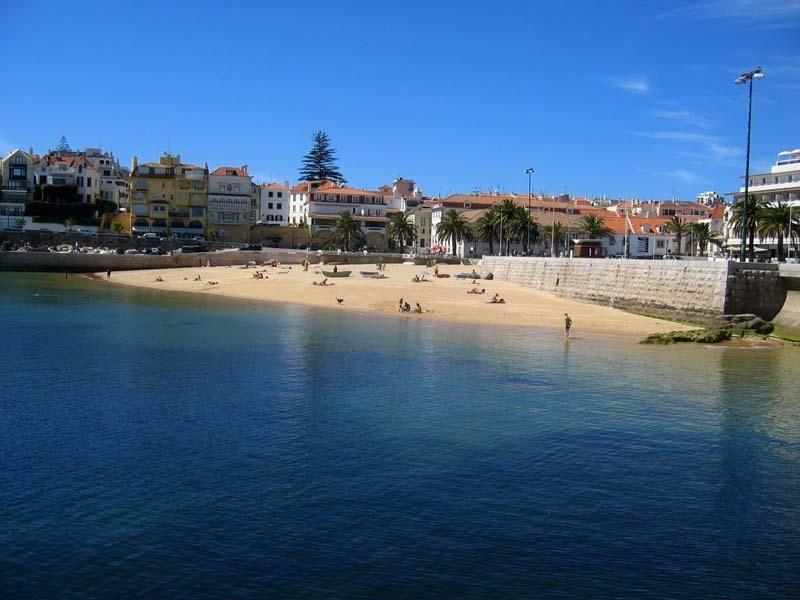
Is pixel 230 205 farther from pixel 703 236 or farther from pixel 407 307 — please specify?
pixel 407 307

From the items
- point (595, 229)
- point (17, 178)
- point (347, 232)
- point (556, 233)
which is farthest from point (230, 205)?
point (595, 229)

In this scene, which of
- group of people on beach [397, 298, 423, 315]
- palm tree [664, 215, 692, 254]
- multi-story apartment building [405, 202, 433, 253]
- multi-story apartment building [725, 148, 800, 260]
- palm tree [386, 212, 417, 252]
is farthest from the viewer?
multi-story apartment building [405, 202, 433, 253]

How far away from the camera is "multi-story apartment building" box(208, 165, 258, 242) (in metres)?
120

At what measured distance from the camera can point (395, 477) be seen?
1648cm

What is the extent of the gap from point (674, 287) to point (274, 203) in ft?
305

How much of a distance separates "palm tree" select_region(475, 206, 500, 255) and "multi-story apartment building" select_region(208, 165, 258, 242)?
1579 inches

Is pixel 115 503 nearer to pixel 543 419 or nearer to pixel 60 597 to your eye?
pixel 60 597

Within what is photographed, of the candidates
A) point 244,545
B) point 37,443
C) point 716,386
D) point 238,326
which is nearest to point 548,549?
point 244,545

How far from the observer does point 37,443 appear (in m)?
18.3

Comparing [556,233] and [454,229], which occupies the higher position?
[454,229]

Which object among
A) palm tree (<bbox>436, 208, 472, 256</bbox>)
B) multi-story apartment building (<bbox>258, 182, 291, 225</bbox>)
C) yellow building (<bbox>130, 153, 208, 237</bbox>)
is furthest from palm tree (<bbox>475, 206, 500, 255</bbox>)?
yellow building (<bbox>130, 153, 208, 237</bbox>)

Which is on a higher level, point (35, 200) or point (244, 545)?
point (35, 200)

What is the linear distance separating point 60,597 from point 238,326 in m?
34.2

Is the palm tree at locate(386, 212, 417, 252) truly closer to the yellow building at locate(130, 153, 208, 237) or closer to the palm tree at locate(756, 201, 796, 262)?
the yellow building at locate(130, 153, 208, 237)
